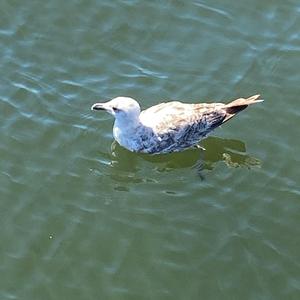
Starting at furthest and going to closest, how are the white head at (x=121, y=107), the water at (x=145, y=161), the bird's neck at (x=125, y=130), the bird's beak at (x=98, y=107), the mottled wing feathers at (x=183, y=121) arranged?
the mottled wing feathers at (x=183, y=121)
the bird's neck at (x=125, y=130)
the white head at (x=121, y=107)
the bird's beak at (x=98, y=107)
the water at (x=145, y=161)

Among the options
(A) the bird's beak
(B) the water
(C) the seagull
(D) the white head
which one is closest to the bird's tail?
(C) the seagull

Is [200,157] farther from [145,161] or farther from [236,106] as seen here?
[236,106]

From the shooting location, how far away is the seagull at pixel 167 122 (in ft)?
49.2

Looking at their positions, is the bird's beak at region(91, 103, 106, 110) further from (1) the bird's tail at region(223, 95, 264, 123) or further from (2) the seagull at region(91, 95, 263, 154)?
(1) the bird's tail at region(223, 95, 264, 123)

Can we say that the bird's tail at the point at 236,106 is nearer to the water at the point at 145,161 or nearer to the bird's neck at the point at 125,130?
the water at the point at 145,161

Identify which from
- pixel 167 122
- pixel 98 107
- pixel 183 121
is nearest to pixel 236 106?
pixel 183 121

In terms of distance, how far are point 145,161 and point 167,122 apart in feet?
2.59

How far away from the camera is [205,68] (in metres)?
16.3

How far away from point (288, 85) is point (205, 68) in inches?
62.4

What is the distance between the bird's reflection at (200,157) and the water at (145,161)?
3 cm

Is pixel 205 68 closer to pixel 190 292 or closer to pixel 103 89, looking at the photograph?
pixel 103 89

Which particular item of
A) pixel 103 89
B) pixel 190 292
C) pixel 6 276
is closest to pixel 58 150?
pixel 103 89

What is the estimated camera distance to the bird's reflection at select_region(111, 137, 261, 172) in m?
14.9

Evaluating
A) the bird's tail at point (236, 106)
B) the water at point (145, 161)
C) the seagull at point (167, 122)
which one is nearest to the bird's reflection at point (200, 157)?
the water at point (145, 161)
